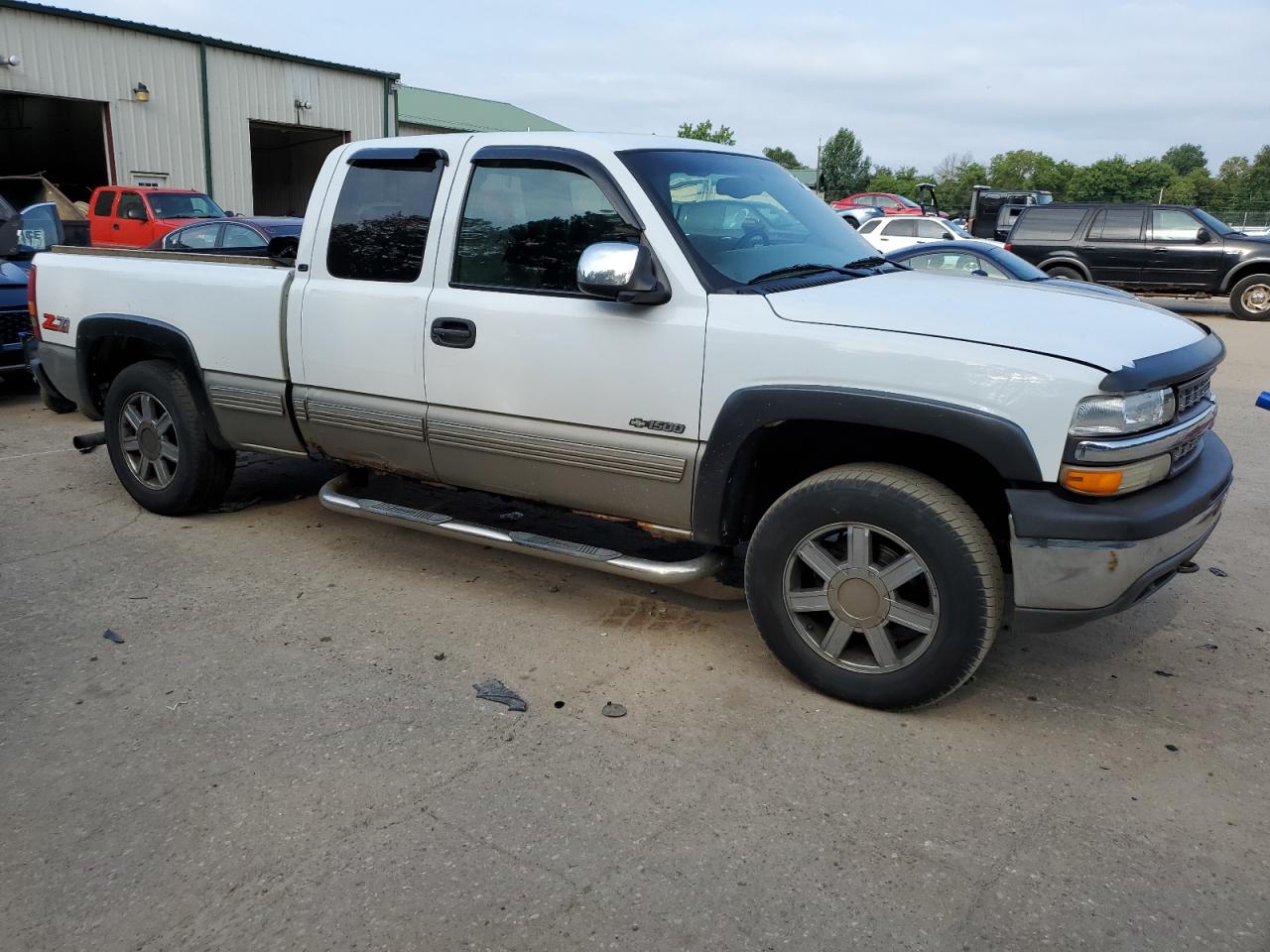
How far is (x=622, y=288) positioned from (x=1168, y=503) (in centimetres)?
189

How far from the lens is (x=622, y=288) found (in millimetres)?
3488

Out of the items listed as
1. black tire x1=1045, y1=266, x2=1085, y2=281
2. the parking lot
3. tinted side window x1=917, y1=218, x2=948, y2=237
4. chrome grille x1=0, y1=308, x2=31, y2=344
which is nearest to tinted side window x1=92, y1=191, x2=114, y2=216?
A: chrome grille x1=0, y1=308, x2=31, y2=344

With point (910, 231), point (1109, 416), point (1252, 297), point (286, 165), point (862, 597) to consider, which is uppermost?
point (286, 165)

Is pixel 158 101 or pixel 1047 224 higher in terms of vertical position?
pixel 158 101

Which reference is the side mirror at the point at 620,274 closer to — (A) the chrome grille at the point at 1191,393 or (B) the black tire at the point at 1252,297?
(A) the chrome grille at the point at 1191,393

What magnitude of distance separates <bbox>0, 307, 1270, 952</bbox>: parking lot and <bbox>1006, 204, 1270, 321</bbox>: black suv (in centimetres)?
1391

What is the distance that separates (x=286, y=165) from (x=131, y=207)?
17.0 metres

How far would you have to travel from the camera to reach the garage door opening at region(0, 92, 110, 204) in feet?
94.2

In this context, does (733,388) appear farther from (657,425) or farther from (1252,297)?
(1252,297)

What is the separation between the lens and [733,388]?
3.49 metres

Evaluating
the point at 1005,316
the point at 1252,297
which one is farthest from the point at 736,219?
the point at 1252,297

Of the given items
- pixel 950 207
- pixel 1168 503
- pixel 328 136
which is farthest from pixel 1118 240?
pixel 950 207

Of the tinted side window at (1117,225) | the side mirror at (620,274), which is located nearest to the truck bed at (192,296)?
the side mirror at (620,274)

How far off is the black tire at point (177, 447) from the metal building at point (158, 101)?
1876 cm
